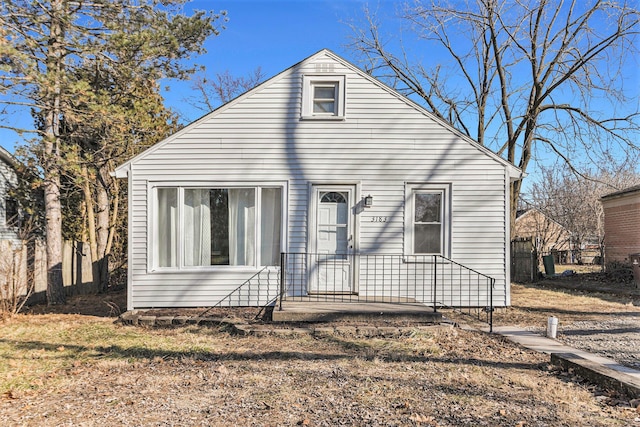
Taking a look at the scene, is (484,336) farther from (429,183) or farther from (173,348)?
(173,348)

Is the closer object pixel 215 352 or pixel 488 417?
pixel 488 417

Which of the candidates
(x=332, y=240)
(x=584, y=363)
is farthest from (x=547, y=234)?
(x=584, y=363)

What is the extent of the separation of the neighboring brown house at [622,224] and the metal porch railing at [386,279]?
10.2m

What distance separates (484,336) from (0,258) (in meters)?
8.89

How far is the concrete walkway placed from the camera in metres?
4.25

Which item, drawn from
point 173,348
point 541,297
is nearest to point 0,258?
point 173,348

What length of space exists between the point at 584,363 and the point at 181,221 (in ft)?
22.3

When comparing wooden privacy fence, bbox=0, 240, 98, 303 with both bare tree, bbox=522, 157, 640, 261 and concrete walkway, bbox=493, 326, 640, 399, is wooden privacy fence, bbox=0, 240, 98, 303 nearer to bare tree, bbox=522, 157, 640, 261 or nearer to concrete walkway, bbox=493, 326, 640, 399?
concrete walkway, bbox=493, 326, 640, 399

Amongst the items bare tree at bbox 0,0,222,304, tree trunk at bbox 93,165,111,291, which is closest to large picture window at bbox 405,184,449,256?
bare tree at bbox 0,0,222,304

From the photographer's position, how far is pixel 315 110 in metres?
8.70

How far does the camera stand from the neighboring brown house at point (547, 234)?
97.3 ft

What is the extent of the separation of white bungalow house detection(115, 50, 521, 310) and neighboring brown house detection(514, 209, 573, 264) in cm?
2168

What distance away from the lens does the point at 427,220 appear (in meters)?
8.56

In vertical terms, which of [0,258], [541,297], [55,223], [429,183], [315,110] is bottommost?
[541,297]
